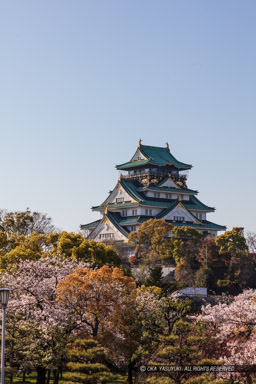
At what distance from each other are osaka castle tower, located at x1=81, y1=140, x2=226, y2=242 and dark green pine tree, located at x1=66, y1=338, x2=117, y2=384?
168ft

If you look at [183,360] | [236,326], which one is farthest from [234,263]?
[183,360]

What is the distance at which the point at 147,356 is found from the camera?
3394 cm

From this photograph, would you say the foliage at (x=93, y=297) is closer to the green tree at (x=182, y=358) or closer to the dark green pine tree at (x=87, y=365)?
the dark green pine tree at (x=87, y=365)

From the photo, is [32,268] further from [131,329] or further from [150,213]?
[150,213]

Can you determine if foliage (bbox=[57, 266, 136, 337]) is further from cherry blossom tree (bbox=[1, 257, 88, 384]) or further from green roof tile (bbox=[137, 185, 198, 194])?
green roof tile (bbox=[137, 185, 198, 194])

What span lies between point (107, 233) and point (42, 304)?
52.0 metres

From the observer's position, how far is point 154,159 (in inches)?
3716

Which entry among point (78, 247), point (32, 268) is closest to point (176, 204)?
point (78, 247)

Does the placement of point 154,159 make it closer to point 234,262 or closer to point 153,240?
point 153,240

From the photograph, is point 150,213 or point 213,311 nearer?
point 213,311

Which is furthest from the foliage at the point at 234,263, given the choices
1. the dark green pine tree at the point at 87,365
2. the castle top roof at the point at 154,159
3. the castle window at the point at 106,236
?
the dark green pine tree at the point at 87,365

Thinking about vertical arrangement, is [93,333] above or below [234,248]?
below

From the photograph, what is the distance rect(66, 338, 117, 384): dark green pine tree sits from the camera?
2778cm

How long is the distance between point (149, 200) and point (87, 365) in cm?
6168
